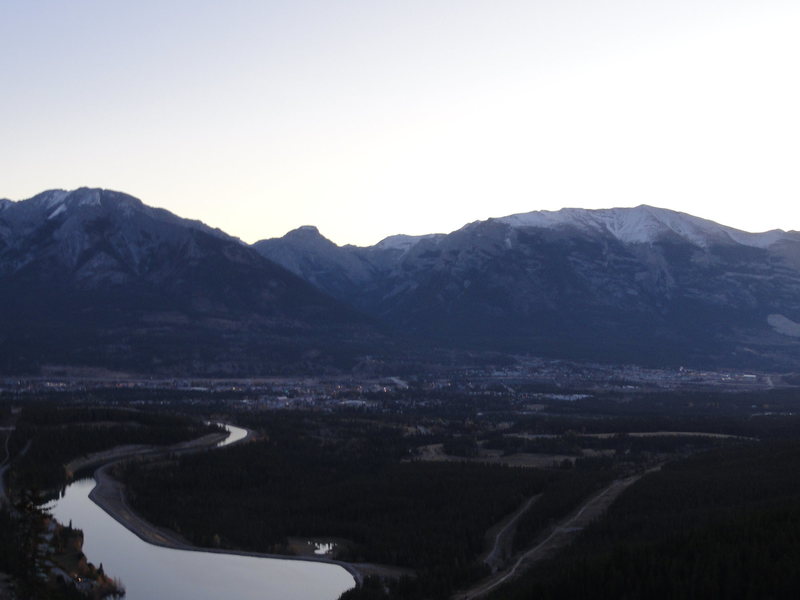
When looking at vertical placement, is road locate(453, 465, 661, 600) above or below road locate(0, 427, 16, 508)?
below

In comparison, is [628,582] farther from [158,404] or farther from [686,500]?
[158,404]

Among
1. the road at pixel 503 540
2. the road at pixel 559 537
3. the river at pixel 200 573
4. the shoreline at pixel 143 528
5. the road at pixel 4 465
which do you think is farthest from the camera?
the road at pixel 4 465

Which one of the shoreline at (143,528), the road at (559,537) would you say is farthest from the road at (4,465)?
the road at (559,537)

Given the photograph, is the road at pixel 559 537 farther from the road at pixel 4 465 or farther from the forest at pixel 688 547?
the road at pixel 4 465

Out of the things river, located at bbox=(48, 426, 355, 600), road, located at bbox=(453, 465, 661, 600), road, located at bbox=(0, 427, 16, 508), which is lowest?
river, located at bbox=(48, 426, 355, 600)

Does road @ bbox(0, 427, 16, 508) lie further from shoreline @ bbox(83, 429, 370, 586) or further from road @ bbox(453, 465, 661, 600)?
road @ bbox(453, 465, 661, 600)

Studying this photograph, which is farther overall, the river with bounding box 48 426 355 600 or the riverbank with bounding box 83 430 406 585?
the riverbank with bounding box 83 430 406 585

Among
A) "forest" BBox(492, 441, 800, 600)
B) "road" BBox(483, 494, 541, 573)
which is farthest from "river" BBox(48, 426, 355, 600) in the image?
"forest" BBox(492, 441, 800, 600)

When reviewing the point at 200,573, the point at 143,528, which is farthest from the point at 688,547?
the point at 143,528

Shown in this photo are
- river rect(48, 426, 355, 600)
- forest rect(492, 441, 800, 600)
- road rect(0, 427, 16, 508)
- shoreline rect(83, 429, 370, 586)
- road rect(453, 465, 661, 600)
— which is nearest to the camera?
forest rect(492, 441, 800, 600)
